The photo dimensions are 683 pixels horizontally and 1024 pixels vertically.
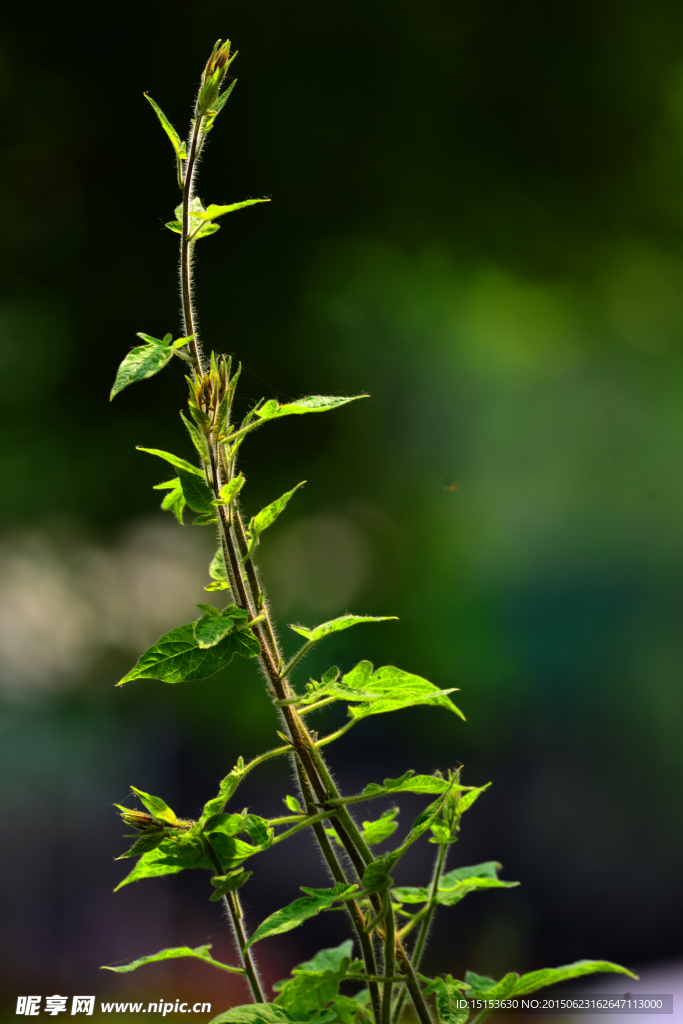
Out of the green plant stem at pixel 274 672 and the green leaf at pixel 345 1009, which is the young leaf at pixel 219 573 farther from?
the green leaf at pixel 345 1009

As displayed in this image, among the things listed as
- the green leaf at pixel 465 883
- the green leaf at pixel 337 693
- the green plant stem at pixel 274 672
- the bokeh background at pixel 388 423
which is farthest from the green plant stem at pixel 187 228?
the bokeh background at pixel 388 423

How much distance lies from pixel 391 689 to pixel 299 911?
0.24 feet

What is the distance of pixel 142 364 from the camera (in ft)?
0.62

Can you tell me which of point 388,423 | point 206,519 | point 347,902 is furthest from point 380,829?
point 388,423

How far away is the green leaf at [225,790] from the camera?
208 mm

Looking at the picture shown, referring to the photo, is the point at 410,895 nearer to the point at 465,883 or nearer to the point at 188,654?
the point at 465,883

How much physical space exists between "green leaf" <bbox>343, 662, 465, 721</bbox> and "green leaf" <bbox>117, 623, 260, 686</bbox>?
4cm

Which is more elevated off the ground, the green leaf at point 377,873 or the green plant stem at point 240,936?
the green leaf at point 377,873

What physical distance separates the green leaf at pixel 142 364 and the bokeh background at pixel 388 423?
1096mm

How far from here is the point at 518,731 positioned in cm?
134

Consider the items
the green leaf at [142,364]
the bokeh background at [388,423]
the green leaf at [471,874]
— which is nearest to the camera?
the green leaf at [142,364]

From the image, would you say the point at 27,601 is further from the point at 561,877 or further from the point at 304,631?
the point at 304,631

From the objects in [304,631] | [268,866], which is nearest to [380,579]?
[268,866]

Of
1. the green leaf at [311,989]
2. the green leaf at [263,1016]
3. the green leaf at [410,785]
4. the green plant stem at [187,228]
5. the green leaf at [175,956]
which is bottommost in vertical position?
the green leaf at [175,956]
